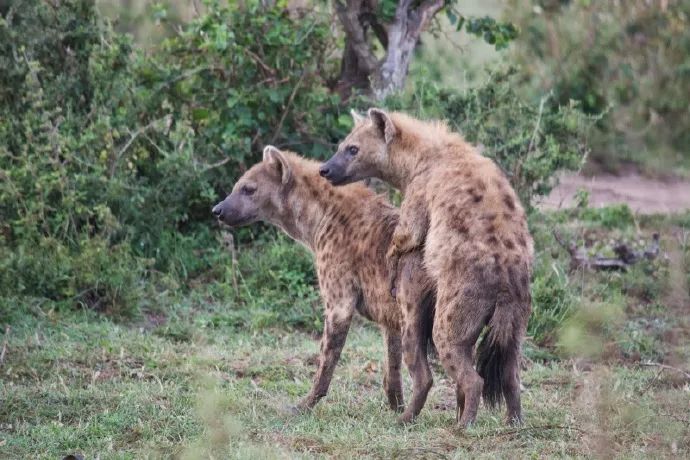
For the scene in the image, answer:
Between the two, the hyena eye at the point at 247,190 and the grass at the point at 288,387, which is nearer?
the grass at the point at 288,387

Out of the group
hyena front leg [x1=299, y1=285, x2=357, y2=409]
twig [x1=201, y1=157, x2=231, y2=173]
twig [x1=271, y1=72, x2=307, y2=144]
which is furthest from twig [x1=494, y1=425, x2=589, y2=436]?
twig [x1=271, y1=72, x2=307, y2=144]

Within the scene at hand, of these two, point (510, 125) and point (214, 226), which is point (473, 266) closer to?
point (510, 125)

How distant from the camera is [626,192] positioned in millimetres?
9633

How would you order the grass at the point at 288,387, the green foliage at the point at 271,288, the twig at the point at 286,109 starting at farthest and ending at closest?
the twig at the point at 286,109, the green foliage at the point at 271,288, the grass at the point at 288,387

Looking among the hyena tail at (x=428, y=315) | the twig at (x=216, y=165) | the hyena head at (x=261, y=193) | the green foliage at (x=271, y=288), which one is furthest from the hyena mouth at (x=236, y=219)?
the twig at (x=216, y=165)

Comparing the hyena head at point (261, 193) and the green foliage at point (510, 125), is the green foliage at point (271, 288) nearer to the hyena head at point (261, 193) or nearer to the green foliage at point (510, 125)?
the hyena head at point (261, 193)

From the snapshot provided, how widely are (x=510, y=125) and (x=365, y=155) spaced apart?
79.1 inches

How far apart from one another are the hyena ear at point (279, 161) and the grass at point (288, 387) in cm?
82

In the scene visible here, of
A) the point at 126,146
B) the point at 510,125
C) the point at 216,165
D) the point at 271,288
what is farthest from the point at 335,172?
the point at 510,125

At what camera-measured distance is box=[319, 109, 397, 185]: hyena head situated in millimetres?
5484

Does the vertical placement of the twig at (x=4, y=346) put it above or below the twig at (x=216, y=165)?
below

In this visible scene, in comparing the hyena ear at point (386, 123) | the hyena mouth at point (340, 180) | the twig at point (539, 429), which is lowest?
the twig at point (539, 429)

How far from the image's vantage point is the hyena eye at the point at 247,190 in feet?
18.7

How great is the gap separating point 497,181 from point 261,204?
1.33 meters
